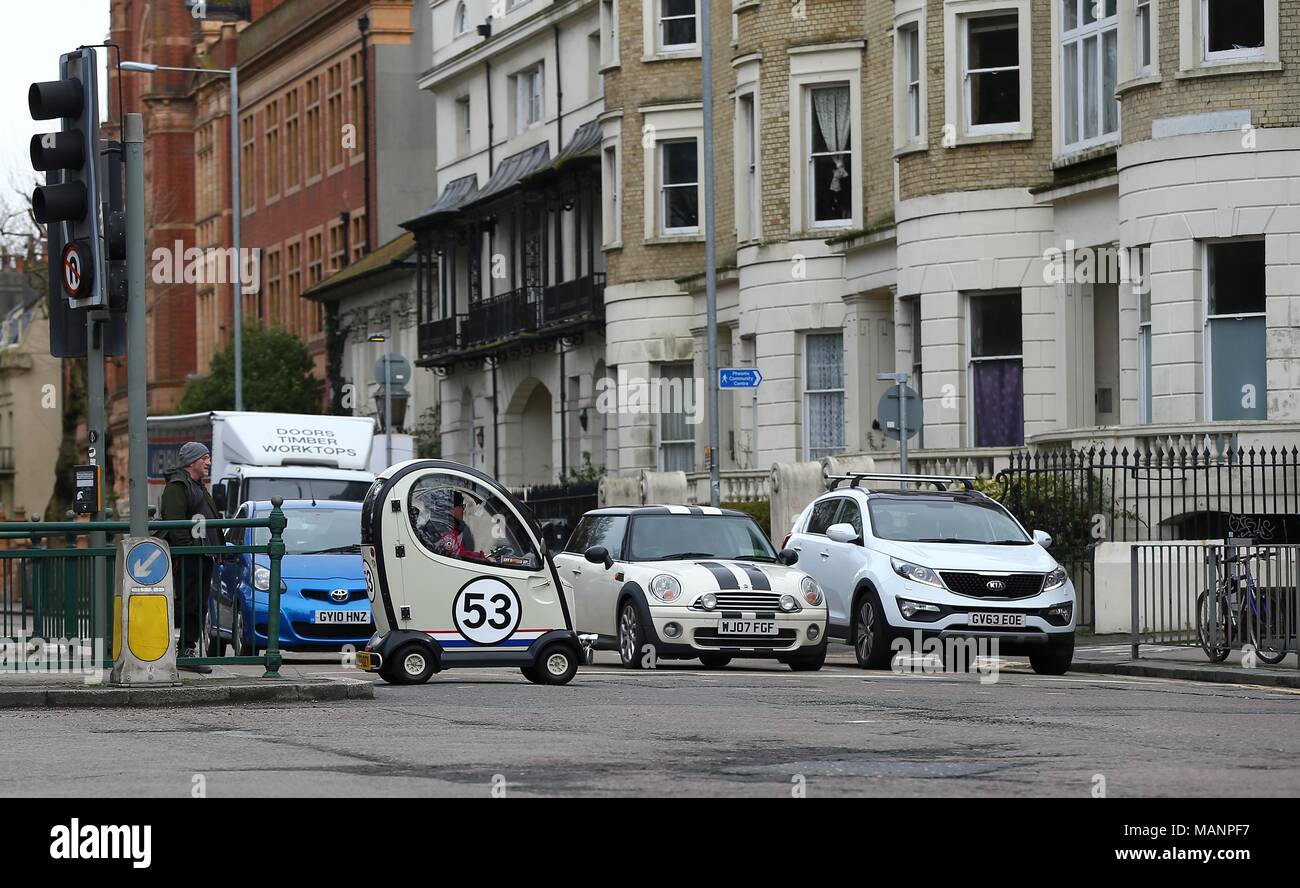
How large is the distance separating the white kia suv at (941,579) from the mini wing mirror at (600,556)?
2131mm

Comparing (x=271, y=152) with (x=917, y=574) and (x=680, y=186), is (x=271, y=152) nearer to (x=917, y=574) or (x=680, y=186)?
(x=680, y=186)

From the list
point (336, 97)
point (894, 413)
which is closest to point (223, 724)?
point (894, 413)

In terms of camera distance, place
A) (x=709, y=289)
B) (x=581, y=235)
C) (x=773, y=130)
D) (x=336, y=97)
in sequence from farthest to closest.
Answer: (x=336, y=97), (x=581, y=235), (x=773, y=130), (x=709, y=289)

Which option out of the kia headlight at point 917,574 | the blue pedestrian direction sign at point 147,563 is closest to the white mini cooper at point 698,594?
the kia headlight at point 917,574

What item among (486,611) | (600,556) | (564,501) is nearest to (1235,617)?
(600,556)

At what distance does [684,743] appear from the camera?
13508mm

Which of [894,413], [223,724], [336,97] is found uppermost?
[336,97]

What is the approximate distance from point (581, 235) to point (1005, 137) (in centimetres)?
1867

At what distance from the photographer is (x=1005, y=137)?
112ft

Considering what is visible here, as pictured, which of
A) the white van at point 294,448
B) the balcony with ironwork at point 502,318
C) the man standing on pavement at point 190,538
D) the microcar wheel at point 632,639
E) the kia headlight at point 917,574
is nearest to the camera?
the man standing on pavement at point 190,538

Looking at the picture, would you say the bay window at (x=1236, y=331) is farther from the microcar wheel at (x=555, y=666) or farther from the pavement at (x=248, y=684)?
the microcar wheel at (x=555, y=666)

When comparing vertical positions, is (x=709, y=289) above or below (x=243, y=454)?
above

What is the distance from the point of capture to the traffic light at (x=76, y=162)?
54.7 feet
